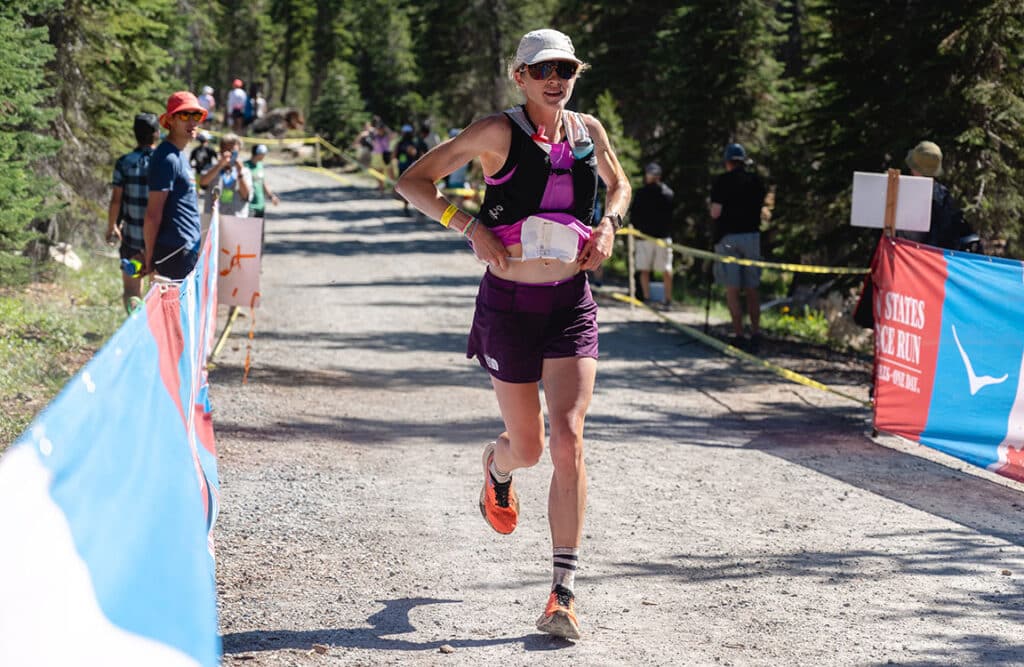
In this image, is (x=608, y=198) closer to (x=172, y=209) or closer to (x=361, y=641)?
(x=361, y=641)

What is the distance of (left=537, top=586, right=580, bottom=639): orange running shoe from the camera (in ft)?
17.4

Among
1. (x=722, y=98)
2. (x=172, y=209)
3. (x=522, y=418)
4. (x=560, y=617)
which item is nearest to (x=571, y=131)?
(x=522, y=418)

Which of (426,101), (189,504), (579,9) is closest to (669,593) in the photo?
(189,504)

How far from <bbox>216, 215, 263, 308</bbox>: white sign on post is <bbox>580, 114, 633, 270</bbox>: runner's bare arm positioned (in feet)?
16.3

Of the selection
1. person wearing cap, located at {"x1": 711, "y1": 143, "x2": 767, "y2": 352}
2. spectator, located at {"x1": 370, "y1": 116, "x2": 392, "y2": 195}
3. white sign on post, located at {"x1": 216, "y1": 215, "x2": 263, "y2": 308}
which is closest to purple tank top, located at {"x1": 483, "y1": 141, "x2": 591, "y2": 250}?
white sign on post, located at {"x1": 216, "y1": 215, "x2": 263, "y2": 308}

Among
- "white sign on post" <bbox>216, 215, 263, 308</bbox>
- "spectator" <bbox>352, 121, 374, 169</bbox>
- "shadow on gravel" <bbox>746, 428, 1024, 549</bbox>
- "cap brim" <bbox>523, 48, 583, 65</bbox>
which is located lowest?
"shadow on gravel" <bbox>746, 428, 1024, 549</bbox>

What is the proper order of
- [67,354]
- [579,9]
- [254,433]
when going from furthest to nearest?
[579,9], [67,354], [254,433]

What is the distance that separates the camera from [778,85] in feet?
77.3

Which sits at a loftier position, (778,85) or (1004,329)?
(778,85)

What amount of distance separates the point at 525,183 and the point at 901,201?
583cm

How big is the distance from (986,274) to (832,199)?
6.19 metres

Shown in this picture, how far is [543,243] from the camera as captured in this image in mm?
5457

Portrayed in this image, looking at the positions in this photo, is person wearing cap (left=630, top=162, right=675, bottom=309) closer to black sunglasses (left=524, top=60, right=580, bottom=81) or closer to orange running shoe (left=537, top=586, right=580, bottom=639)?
black sunglasses (left=524, top=60, right=580, bottom=81)

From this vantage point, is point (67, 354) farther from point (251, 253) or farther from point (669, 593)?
point (669, 593)
